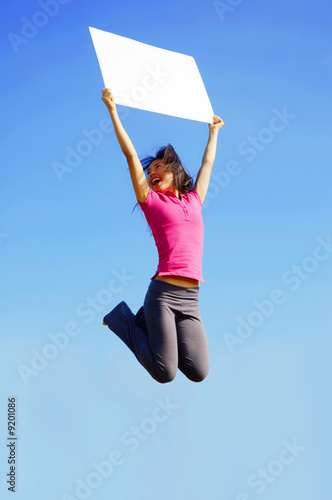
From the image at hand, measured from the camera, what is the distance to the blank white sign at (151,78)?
540cm

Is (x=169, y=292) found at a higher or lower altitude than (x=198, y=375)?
higher

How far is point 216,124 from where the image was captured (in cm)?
616

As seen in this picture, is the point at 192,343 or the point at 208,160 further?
the point at 208,160

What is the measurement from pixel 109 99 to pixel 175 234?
125 cm

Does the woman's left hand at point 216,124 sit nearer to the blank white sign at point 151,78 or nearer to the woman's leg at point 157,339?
the blank white sign at point 151,78

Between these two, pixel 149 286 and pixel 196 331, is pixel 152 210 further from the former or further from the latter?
pixel 196 331

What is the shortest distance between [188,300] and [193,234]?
572 mm

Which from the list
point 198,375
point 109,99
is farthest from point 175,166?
point 198,375

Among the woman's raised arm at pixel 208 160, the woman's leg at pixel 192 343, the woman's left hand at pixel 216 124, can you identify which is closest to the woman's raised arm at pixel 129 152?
the woman's raised arm at pixel 208 160

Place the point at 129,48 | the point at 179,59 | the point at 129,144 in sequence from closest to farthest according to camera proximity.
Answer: the point at 129,144 → the point at 129,48 → the point at 179,59

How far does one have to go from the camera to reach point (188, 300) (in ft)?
18.1

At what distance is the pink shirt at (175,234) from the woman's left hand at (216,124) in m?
0.97

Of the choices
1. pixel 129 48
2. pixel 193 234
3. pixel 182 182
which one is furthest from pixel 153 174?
pixel 129 48

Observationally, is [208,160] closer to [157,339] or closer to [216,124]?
[216,124]
